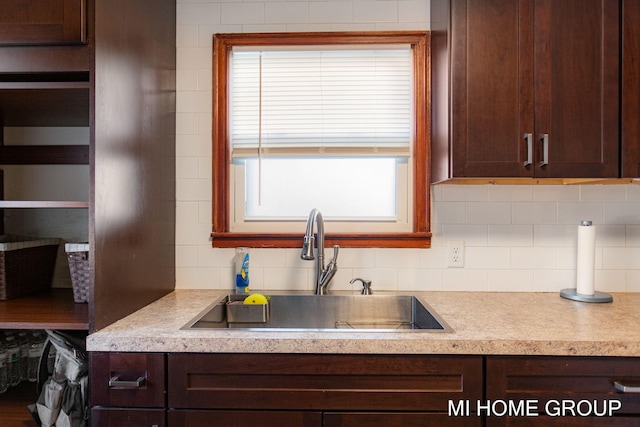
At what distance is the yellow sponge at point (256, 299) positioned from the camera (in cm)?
170

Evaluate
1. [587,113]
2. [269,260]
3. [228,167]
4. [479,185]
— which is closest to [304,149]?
[228,167]

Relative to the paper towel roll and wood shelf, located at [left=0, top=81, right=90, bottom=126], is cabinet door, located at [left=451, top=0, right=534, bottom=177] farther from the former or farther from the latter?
wood shelf, located at [left=0, top=81, right=90, bottom=126]

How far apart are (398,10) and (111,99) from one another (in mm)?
1272

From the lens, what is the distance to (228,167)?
1.89 meters

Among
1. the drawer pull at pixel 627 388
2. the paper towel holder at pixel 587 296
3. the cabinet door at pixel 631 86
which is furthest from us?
the paper towel holder at pixel 587 296

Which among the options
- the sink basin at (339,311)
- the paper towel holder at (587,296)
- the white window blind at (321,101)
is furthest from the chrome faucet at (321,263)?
the paper towel holder at (587,296)

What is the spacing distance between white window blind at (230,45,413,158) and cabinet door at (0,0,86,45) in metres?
0.74

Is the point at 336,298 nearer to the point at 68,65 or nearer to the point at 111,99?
the point at 111,99

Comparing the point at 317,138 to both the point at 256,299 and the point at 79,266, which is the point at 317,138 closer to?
the point at 256,299

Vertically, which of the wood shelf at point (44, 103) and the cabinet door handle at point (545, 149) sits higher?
the wood shelf at point (44, 103)

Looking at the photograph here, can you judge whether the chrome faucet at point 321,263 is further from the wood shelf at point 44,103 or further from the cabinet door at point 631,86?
the cabinet door at point 631,86

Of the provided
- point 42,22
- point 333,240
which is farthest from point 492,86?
point 42,22

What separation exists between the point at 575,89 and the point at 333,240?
1.10 meters

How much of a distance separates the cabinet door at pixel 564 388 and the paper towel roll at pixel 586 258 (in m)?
0.55
